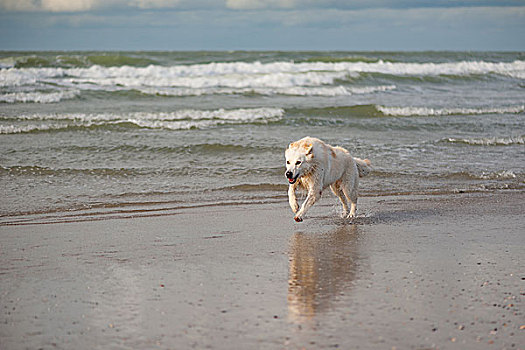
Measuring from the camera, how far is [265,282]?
5430 millimetres

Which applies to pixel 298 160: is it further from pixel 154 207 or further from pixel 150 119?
pixel 150 119

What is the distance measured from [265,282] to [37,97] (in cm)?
1960

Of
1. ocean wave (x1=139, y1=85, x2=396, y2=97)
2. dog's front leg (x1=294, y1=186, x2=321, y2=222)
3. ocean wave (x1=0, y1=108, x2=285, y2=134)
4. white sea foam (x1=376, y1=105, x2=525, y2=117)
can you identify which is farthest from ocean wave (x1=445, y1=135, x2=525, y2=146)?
ocean wave (x1=139, y1=85, x2=396, y2=97)

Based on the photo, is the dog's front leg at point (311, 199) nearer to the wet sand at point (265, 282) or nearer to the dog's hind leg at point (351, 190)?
the wet sand at point (265, 282)

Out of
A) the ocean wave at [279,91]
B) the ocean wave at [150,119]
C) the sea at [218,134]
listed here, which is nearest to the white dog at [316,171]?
the sea at [218,134]

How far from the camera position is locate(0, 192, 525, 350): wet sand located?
13.9 feet

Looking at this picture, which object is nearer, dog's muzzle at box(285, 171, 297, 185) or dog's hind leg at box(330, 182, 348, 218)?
dog's muzzle at box(285, 171, 297, 185)

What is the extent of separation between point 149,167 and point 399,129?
8.30 m

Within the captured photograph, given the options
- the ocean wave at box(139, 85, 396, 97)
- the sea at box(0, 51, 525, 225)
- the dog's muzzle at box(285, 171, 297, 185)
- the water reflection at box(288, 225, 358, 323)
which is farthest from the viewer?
the ocean wave at box(139, 85, 396, 97)

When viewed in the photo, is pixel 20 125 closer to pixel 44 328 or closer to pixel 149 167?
pixel 149 167

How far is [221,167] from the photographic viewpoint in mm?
12258

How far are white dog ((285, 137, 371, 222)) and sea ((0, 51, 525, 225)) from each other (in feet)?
5.05

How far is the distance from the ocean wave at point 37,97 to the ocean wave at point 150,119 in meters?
3.59

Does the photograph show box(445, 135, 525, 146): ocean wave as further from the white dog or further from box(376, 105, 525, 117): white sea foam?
the white dog
